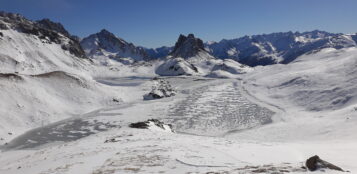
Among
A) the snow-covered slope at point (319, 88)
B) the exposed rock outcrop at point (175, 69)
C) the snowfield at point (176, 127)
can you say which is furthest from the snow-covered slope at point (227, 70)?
the snow-covered slope at point (319, 88)

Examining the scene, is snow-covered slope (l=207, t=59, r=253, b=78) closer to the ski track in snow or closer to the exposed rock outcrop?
the exposed rock outcrop

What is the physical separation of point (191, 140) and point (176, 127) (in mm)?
17935

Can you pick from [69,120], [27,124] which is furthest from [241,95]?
[27,124]

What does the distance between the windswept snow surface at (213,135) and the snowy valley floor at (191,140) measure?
6 centimetres

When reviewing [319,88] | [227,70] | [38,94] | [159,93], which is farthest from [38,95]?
[227,70]

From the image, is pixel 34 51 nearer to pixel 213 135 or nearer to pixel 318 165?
pixel 213 135

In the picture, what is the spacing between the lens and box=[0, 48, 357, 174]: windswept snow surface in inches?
718

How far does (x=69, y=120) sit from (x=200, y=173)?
3792 centimetres

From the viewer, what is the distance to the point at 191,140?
27344mm

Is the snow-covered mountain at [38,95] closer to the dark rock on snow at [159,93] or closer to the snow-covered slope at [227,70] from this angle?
the dark rock on snow at [159,93]

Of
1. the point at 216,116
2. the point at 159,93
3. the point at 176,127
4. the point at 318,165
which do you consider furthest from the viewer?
the point at 159,93

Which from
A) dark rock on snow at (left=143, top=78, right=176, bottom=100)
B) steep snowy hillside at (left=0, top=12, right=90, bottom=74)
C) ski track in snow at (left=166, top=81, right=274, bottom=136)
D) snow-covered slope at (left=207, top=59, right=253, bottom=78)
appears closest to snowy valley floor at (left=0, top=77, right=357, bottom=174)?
ski track in snow at (left=166, top=81, right=274, bottom=136)

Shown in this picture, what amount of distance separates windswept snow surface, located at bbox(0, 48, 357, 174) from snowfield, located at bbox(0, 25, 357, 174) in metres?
0.11

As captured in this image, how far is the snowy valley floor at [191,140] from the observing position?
58.5 ft
